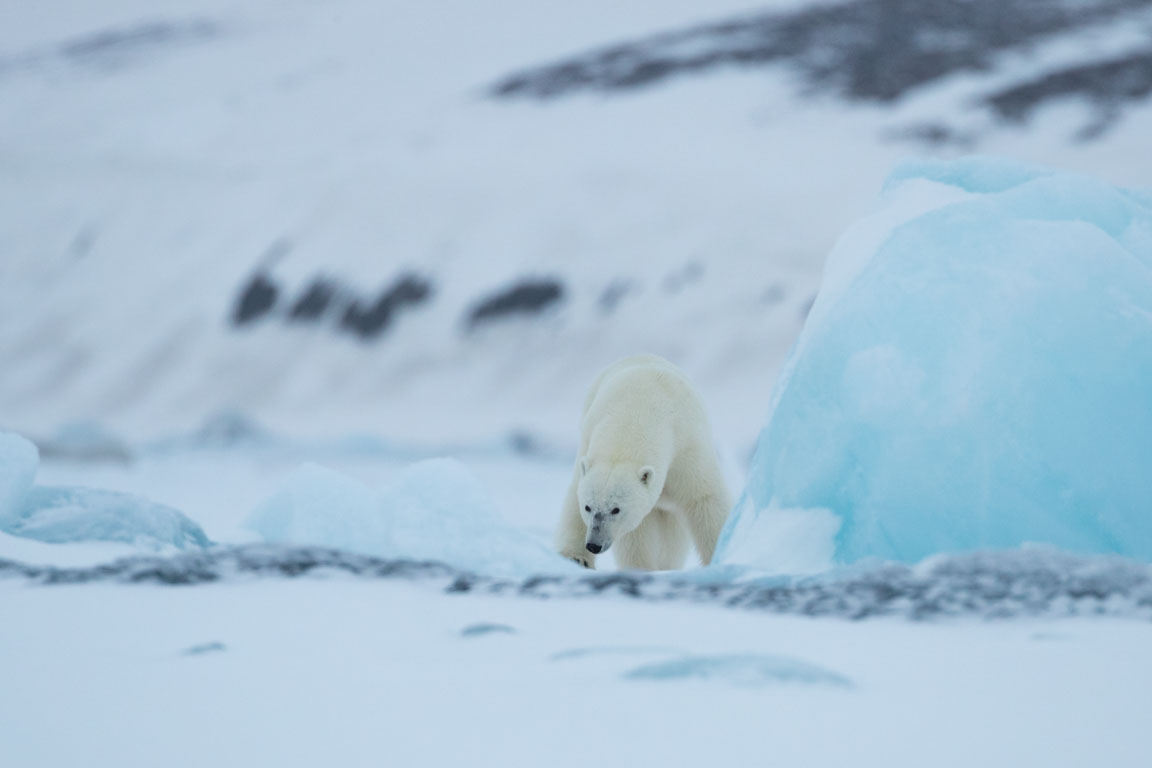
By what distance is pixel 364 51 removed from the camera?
23594 millimetres

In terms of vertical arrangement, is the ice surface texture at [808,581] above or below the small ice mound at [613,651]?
above

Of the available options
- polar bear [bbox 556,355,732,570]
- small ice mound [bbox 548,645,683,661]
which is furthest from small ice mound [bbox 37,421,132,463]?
small ice mound [bbox 548,645,683,661]

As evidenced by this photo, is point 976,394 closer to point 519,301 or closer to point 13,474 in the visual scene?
point 13,474

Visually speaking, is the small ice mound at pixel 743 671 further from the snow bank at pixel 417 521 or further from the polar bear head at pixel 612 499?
the polar bear head at pixel 612 499

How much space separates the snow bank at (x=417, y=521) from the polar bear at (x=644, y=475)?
1.77ft

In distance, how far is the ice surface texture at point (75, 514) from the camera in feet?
11.0

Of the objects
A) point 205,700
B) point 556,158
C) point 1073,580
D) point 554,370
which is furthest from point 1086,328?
point 556,158

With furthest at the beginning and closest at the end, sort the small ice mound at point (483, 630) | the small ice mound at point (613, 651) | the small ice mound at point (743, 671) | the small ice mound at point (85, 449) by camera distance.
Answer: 1. the small ice mound at point (85, 449)
2. the small ice mound at point (483, 630)
3. the small ice mound at point (613, 651)
4. the small ice mound at point (743, 671)

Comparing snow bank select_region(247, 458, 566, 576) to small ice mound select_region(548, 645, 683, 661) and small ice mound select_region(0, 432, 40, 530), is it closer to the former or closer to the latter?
small ice mound select_region(0, 432, 40, 530)

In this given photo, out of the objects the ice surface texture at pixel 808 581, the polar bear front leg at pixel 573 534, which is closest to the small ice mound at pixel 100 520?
the ice surface texture at pixel 808 581

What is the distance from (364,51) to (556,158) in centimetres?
957

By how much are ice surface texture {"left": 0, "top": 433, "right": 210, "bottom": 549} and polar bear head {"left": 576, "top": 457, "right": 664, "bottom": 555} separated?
1.30 metres

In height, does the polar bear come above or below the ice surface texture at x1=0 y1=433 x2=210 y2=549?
above

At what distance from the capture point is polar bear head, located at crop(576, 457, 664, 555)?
4.00 metres
